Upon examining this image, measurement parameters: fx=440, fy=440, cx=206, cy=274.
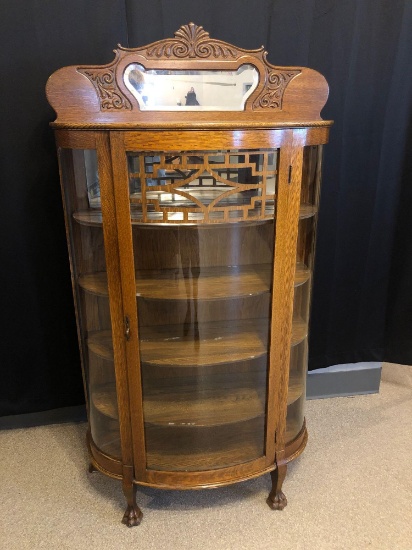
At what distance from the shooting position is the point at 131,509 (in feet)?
4.82

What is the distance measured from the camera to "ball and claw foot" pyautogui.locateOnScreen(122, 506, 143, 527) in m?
1.47

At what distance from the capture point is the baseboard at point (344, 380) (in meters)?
2.09

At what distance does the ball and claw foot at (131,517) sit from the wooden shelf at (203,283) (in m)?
0.74

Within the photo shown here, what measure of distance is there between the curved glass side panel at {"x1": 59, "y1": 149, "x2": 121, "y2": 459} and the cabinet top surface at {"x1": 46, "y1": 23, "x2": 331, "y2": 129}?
13 cm

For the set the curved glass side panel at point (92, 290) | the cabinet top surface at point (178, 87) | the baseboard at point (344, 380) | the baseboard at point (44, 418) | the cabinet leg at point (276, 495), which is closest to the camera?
the cabinet top surface at point (178, 87)

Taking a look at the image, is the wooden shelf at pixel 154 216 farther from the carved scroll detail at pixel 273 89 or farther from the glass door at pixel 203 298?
the carved scroll detail at pixel 273 89

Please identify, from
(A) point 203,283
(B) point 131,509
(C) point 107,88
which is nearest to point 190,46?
(C) point 107,88

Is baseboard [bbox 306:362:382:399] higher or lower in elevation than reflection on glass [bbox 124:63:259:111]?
lower

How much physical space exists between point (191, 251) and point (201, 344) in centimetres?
31

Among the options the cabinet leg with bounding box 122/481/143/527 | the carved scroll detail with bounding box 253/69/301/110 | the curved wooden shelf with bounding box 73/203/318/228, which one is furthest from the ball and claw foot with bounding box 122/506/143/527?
the carved scroll detail with bounding box 253/69/301/110

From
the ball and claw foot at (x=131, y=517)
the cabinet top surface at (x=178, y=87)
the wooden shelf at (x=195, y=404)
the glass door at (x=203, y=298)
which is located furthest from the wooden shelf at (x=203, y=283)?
the ball and claw foot at (x=131, y=517)

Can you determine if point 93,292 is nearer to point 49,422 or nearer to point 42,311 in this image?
point 42,311

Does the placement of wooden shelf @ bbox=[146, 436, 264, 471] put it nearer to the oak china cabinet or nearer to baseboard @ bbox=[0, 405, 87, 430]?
the oak china cabinet

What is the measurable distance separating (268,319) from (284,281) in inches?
5.3
